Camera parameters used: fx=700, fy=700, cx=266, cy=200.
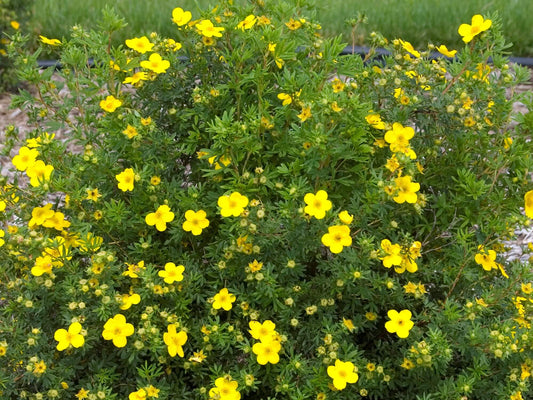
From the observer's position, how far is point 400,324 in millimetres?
2035

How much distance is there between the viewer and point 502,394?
213 centimetres

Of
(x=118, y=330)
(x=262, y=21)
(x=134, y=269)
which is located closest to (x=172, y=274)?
(x=134, y=269)

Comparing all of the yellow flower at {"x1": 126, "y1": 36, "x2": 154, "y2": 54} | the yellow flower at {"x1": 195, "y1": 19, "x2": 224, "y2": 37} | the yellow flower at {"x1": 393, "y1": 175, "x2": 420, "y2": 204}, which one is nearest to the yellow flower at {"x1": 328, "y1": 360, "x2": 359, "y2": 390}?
the yellow flower at {"x1": 393, "y1": 175, "x2": 420, "y2": 204}

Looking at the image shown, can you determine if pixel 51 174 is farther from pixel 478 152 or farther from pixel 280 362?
pixel 478 152

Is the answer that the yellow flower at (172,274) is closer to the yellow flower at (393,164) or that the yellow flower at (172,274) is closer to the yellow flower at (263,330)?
the yellow flower at (263,330)

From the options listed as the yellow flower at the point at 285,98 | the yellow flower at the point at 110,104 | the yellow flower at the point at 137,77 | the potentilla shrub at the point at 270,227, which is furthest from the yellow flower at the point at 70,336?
the yellow flower at the point at 285,98

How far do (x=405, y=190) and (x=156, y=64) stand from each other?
2.90 feet

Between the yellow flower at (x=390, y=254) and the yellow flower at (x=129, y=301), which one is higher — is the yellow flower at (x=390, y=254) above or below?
above

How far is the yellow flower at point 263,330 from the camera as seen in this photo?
6.71ft

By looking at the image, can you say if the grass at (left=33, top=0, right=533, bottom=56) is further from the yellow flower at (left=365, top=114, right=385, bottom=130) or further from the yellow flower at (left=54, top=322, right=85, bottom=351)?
the yellow flower at (left=54, top=322, right=85, bottom=351)

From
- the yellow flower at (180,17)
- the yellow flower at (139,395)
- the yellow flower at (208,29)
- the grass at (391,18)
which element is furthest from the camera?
the grass at (391,18)

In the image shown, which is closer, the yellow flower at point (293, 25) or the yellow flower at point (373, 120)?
the yellow flower at point (373, 120)

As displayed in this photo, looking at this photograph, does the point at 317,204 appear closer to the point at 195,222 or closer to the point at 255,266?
the point at 255,266

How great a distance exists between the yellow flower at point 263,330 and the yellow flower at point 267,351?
0.02 meters
